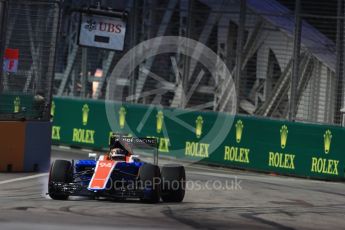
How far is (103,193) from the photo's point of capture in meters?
14.8

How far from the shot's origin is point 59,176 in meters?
14.9

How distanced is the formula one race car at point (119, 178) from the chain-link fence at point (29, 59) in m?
5.37

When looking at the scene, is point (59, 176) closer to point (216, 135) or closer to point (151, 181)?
point (151, 181)

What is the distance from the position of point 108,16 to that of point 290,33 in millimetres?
6738

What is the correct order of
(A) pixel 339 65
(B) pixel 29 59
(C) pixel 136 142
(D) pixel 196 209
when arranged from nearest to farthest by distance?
1. (D) pixel 196 209
2. (C) pixel 136 142
3. (B) pixel 29 59
4. (A) pixel 339 65

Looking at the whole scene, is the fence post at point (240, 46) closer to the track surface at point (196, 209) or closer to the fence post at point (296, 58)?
the fence post at point (296, 58)

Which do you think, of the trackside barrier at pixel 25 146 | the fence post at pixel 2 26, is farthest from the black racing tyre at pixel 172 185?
the fence post at pixel 2 26

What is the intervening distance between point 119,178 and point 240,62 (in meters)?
11.3

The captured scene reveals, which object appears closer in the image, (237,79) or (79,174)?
(79,174)

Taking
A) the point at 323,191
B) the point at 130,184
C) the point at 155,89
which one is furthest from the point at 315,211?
the point at 155,89

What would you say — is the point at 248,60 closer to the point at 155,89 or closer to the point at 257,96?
the point at 257,96

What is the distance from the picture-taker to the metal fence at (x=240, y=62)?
963 inches

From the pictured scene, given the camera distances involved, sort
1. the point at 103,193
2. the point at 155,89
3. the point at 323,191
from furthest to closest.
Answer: the point at 155,89
the point at 323,191
the point at 103,193

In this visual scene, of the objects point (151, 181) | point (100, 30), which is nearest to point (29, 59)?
point (100, 30)
